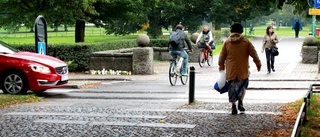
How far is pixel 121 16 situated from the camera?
3506cm

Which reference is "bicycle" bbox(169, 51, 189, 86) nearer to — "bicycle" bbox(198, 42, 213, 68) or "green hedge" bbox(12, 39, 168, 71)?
"green hedge" bbox(12, 39, 168, 71)

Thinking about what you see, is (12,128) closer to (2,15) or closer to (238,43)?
(238,43)

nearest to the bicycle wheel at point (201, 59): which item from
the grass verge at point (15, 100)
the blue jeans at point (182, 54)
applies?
the blue jeans at point (182, 54)

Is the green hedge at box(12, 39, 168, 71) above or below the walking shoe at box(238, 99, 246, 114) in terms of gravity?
above

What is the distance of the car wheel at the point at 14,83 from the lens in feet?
46.9

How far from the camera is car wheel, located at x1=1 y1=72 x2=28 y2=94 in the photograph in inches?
563

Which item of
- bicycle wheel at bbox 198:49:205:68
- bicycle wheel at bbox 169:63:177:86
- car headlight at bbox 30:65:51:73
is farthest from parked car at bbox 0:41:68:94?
bicycle wheel at bbox 198:49:205:68

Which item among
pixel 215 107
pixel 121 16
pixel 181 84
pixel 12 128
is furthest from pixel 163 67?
pixel 12 128

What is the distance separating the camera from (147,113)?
997 centimetres

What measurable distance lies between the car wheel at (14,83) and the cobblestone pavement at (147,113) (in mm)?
634

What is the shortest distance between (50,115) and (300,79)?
10.3 metres

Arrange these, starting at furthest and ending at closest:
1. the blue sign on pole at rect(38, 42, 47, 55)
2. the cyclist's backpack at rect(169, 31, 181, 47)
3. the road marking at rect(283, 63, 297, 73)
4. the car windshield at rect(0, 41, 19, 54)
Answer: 1. the road marking at rect(283, 63, 297, 73)
2. the blue sign on pole at rect(38, 42, 47, 55)
3. the cyclist's backpack at rect(169, 31, 181, 47)
4. the car windshield at rect(0, 41, 19, 54)

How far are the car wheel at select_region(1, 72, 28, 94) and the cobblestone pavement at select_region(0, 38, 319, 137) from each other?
63 cm

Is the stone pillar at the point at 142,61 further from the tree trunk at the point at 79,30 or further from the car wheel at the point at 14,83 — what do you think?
the tree trunk at the point at 79,30
